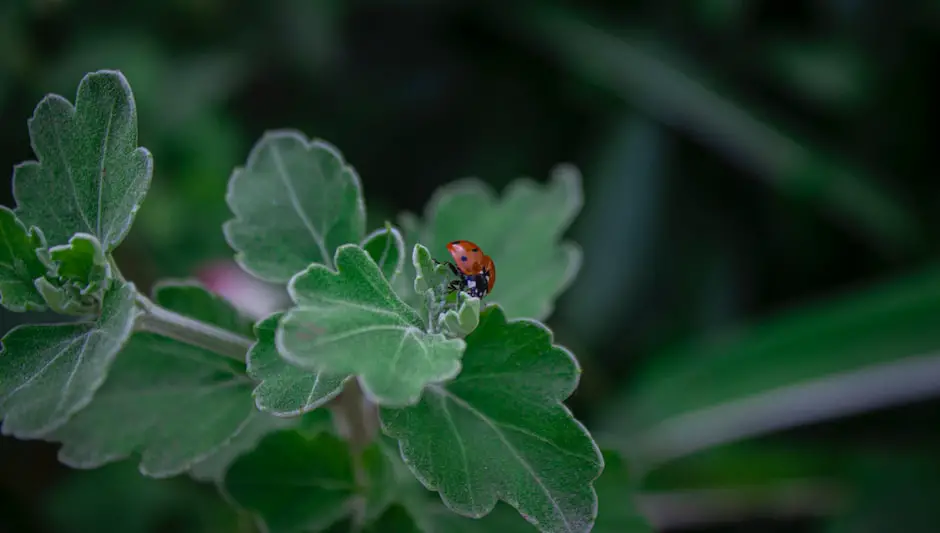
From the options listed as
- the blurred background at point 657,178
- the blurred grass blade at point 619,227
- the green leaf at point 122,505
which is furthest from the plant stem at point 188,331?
the blurred grass blade at point 619,227

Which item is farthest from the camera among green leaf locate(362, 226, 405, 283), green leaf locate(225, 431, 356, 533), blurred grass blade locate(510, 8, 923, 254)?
blurred grass blade locate(510, 8, 923, 254)

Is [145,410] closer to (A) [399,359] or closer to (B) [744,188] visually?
(A) [399,359]

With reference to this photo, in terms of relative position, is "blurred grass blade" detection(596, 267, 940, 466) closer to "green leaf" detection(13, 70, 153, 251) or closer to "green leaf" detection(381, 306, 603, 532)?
"green leaf" detection(381, 306, 603, 532)

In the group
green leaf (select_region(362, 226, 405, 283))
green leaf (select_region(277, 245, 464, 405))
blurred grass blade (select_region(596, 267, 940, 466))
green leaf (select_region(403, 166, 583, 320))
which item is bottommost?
green leaf (select_region(277, 245, 464, 405))

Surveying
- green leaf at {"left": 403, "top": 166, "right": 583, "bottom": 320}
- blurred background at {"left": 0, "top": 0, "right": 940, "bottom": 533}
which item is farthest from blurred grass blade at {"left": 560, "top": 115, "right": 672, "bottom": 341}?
green leaf at {"left": 403, "top": 166, "right": 583, "bottom": 320}

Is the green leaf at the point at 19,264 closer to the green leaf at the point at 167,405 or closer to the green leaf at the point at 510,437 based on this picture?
the green leaf at the point at 167,405

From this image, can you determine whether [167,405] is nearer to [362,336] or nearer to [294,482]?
[294,482]

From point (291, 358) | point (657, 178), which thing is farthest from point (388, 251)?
point (657, 178)
